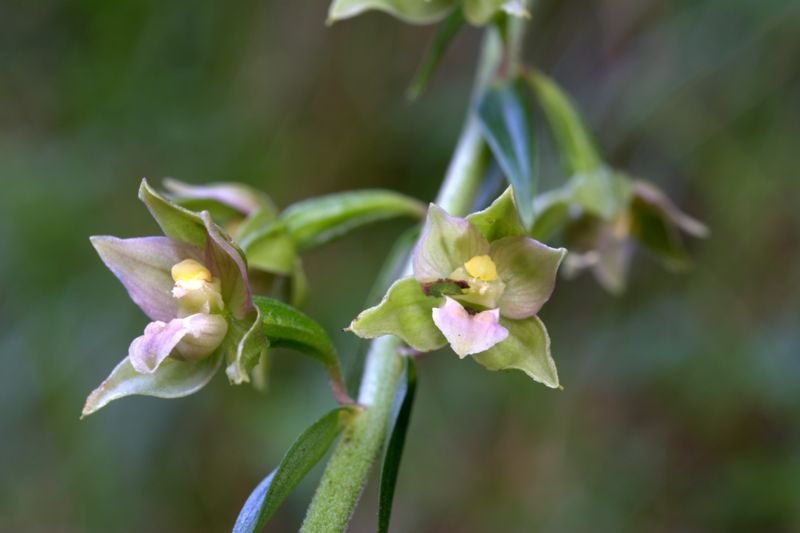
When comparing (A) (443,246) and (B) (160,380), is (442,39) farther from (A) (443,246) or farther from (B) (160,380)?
(B) (160,380)

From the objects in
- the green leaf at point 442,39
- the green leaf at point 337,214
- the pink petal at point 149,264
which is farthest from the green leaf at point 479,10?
the pink petal at point 149,264

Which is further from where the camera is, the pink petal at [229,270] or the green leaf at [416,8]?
the green leaf at [416,8]

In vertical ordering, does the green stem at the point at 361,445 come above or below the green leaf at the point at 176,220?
below

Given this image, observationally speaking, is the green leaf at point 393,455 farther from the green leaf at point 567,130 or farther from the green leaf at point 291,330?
the green leaf at point 567,130

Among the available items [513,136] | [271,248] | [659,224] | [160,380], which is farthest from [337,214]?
[659,224]

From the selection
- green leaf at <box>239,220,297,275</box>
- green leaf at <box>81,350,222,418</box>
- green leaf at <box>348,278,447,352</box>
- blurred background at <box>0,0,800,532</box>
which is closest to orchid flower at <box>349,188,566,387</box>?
green leaf at <box>348,278,447,352</box>

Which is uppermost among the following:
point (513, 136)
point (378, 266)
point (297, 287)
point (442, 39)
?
point (442, 39)
